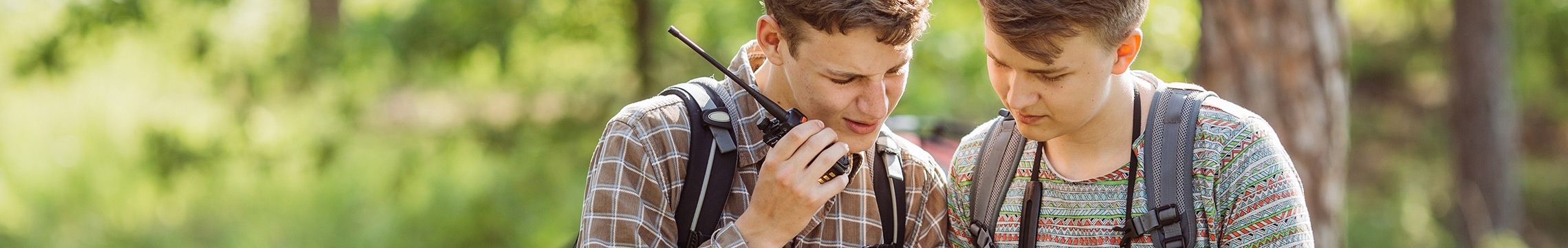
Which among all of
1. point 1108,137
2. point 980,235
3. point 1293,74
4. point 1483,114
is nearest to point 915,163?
point 980,235

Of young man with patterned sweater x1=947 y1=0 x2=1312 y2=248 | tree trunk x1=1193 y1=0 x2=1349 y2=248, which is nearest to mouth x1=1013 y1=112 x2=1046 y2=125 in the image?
young man with patterned sweater x1=947 y1=0 x2=1312 y2=248

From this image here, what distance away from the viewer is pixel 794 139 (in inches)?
85.1

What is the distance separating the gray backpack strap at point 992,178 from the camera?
2.47m

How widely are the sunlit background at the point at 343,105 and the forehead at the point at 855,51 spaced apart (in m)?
4.17

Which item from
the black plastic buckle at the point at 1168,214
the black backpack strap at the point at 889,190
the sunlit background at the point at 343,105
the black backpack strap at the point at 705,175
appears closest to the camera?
the black plastic buckle at the point at 1168,214

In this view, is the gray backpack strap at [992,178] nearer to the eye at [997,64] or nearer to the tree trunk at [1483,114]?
the eye at [997,64]

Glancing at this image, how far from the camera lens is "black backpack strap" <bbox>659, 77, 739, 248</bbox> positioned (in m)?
2.27

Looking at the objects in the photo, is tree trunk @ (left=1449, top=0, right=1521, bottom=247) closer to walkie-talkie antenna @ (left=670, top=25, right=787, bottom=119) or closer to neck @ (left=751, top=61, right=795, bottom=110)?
neck @ (left=751, top=61, right=795, bottom=110)

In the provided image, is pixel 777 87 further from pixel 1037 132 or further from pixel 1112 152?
pixel 1112 152

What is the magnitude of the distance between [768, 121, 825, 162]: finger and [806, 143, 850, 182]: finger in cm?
4

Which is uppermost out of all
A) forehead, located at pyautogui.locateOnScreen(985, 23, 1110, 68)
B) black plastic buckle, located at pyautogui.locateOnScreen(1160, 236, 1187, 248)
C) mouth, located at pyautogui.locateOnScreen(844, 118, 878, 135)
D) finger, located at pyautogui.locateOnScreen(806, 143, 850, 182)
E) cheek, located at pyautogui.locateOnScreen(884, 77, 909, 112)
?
forehead, located at pyautogui.locateOnScreen(985, 23, 1110, 68)

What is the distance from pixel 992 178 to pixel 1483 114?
10229mm

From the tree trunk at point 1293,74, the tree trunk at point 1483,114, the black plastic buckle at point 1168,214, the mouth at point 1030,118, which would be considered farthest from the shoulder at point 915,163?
the tree trunk at point 1483,114

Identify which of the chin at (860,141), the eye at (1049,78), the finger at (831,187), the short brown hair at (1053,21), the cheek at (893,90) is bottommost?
the finger at (831,187)
